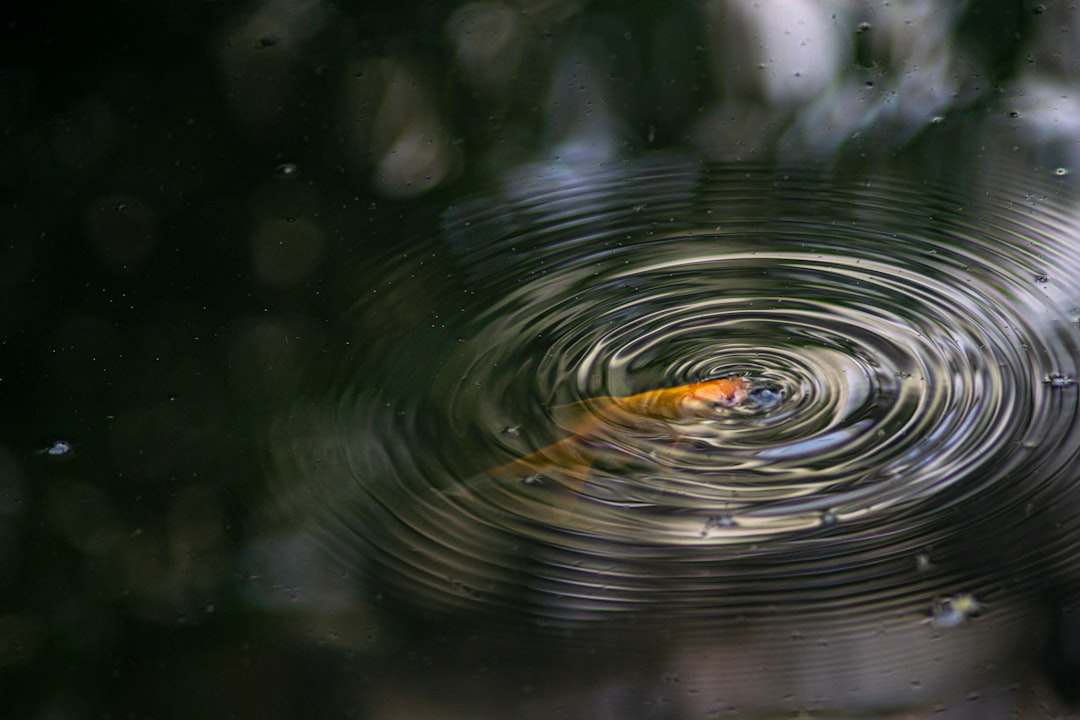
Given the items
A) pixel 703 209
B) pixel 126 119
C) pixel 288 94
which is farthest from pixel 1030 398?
pixel 126 119

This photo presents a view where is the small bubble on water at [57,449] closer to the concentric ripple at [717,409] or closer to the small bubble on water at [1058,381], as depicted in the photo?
the concentric ripple at [717,409]

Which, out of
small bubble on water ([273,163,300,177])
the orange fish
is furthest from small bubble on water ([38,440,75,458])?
small bubble on water ([273,163,300,177])

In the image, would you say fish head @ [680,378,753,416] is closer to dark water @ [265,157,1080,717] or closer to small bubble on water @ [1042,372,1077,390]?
dark water @ [265,157,1080,717]

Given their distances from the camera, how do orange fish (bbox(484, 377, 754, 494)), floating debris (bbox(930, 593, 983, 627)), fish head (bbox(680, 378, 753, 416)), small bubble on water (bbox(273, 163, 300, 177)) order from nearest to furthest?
floating debris (bbox(930, 593, 983, 627))
orange fish (bbox(484, 377, 754, 494))
fish head (bbox(680, 378, 753, 416))
small bubble on water (bbox(273, 163, 300, 177))

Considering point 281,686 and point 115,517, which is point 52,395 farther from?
point 281,686

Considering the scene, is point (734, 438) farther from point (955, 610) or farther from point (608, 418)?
point (955, 610)

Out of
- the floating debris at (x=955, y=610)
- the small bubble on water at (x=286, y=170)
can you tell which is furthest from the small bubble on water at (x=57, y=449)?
the floating debris at (x=955, y=610)
